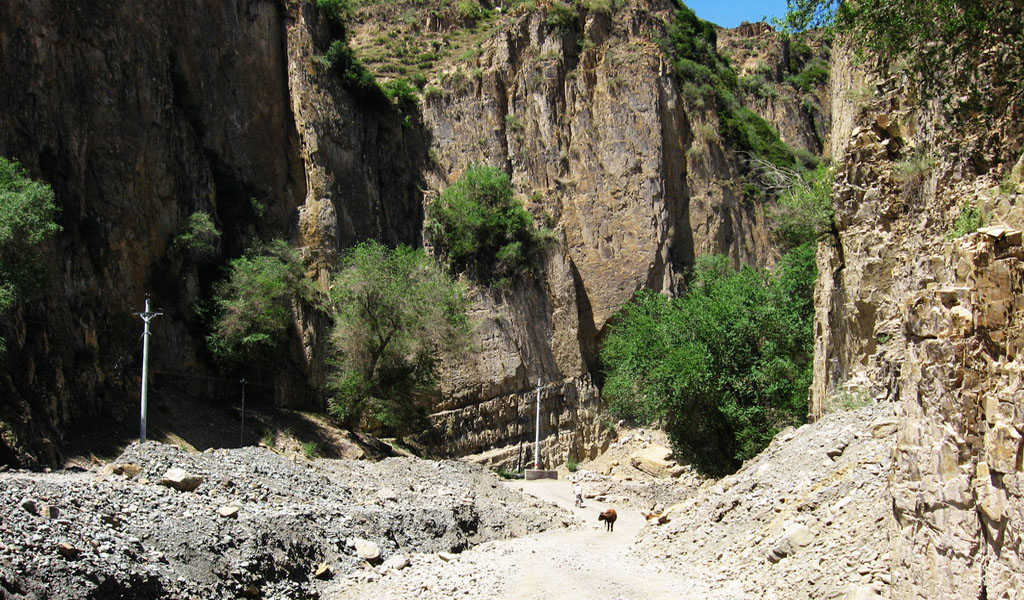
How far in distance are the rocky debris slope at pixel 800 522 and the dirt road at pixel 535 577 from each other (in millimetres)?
562

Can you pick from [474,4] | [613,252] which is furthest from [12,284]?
[474,4]

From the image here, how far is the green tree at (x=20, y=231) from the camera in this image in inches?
794

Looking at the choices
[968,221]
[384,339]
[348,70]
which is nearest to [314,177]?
[348,70]

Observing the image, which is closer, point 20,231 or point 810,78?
point 20,231

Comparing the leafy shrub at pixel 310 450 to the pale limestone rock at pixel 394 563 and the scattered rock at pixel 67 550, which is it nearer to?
the pale limestone rock at pixel 394 563

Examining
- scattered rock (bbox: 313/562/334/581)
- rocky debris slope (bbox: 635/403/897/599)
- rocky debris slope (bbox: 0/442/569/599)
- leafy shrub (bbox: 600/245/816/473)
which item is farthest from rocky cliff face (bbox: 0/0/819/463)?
rocky debris slope (bbox: 635/403/897/599)

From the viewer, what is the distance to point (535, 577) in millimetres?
15141

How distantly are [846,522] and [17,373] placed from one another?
742 inches

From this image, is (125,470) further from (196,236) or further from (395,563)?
(196,236)

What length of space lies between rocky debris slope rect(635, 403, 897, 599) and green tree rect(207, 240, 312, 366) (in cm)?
1680

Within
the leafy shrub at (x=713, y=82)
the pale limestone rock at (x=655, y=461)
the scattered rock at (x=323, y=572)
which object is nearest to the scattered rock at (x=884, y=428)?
the scattered rock at (x=323, y=572)

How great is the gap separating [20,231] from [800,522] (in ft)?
60.3

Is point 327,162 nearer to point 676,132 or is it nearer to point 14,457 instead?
point 676,132

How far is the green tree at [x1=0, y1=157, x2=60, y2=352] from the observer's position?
20.2 meters
